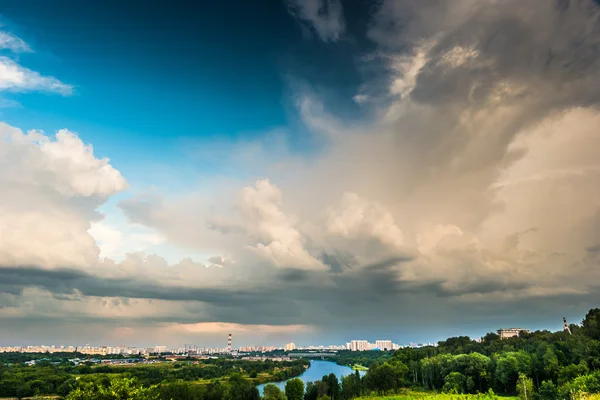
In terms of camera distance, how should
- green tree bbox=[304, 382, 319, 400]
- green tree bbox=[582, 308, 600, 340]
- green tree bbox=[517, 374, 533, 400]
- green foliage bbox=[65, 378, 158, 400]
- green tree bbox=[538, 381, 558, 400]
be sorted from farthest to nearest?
green tree bbox=[304, 382, 319, 400] → green tree bbox=[582, 308, 600, 340] → green tree bbox=[517, 374, 533, 400] → green tree bbox=[538, 381, 558, 400] → green foliage bbox=[65, 378, 158, 400]

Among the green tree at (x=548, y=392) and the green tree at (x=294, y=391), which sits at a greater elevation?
the green tree at (x=548, y=392)

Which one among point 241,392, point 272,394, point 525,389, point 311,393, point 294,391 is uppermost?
point 525,389

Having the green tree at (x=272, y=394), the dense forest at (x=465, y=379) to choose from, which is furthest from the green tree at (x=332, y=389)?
the green tree at (x=272, y=394)

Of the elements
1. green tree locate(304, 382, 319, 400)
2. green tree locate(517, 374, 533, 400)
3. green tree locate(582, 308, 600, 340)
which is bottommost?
green tree locate(304, 382, 319, 400)

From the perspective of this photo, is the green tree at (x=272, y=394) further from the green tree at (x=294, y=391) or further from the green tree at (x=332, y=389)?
the green tree at (x=332, y=389)

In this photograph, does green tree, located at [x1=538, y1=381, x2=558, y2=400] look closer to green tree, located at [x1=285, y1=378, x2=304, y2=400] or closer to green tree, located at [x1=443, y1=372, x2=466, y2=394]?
green tree, located at [x1=443, y1=372, x2=466, y2=394]

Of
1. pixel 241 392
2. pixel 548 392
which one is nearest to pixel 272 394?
pixel 241 392

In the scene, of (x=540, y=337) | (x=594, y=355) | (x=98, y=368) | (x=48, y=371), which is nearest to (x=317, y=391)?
(x=594, y=355)

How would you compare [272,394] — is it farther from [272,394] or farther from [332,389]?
[332,389]

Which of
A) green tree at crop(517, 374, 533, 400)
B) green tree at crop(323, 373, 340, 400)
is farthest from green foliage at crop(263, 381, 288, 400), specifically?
green tree at crop(517, 374, 533, 400)

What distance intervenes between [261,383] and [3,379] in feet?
235

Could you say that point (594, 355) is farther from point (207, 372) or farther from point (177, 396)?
point (207, 372)

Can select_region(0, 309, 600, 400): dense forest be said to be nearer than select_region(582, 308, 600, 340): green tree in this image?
Yes

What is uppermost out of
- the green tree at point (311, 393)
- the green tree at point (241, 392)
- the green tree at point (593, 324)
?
the green tree at point (593, 324)
